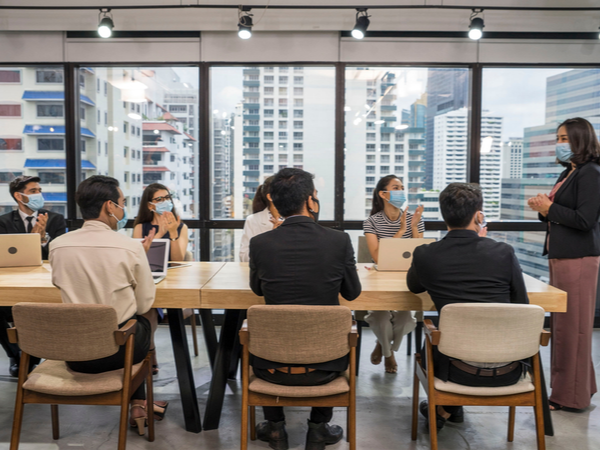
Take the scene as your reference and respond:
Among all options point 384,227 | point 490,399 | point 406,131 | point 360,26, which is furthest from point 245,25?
point 490,399

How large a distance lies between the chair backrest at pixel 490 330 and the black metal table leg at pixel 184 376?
1.42m

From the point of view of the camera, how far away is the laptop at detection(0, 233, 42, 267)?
10.1 feet

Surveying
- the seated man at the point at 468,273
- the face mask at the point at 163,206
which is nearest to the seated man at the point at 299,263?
the seated man at the point at 468,273

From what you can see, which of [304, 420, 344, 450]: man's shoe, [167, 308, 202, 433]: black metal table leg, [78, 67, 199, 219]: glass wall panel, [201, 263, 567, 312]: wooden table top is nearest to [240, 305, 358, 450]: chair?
[304, 420, 344, 450]: man's shoe

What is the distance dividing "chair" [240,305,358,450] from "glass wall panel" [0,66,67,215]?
365cm

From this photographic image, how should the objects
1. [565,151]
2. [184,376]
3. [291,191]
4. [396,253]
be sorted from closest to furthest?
[291,191]
[184,376]
[565,151]
[396,253]

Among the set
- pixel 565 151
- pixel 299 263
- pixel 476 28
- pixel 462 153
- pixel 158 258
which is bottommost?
pixel 158 258

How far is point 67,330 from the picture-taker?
1.93m

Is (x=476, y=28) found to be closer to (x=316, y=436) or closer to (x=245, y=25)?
(x=245, y=25)

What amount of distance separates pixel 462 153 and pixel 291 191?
313cm

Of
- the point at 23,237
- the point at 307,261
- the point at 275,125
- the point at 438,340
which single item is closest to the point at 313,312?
the point at 307,261

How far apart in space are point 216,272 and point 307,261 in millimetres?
1093

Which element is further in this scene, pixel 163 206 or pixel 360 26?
pixel 360 26

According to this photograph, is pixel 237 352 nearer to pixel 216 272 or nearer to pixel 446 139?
pixel 216 272
